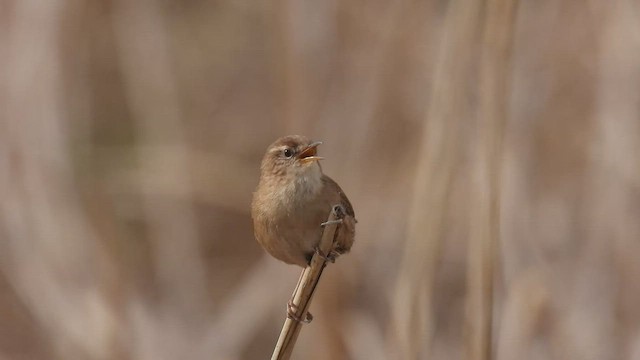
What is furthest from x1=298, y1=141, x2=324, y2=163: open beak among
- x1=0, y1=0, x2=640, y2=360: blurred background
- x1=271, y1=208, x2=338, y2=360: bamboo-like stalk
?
x1=271, y1=208, x2=338, y2=360: bamboo-like stalk

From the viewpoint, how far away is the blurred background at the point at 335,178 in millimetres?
2957

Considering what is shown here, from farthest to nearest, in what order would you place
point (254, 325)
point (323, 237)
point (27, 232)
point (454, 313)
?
point (454, 313) < point (254, 325) < point (27, 232) < point (323, 237)

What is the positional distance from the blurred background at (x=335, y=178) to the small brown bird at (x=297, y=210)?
31 centimetres

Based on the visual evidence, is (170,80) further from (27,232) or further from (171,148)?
(27,232)

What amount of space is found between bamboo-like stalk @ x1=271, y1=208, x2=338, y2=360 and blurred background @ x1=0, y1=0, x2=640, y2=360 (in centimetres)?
59

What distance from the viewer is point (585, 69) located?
3.28 metres

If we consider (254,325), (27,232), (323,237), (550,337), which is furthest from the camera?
(254,325)

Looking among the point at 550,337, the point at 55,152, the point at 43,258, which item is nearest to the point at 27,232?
the point at 43,258

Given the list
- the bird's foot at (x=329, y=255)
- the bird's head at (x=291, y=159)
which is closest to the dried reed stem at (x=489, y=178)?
the bird's foot at (x=329, y=255)

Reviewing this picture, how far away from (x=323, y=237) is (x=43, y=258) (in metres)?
1.51

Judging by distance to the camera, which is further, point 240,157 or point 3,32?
point 240,157

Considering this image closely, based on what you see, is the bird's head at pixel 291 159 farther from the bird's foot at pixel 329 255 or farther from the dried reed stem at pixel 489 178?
the dried reed stem at pixel 489 178

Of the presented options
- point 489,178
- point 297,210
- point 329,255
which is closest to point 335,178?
point 297,210

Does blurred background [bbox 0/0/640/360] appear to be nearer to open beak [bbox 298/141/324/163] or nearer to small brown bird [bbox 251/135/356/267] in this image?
open beak [bbox 298/141/324/163]
